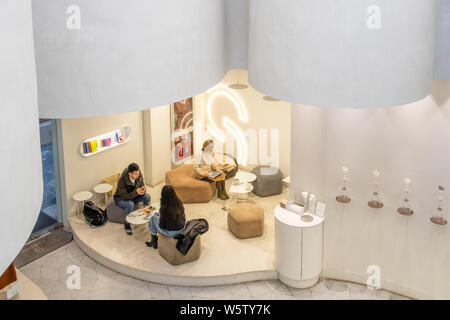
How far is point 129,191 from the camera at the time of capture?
9586mm

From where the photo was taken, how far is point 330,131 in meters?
7.40

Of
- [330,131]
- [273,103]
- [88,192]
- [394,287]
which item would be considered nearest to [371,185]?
[330,131]

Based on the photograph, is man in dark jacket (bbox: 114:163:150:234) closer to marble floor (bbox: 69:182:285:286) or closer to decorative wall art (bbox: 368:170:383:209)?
marble floor (bbox: 69:182:285:286)

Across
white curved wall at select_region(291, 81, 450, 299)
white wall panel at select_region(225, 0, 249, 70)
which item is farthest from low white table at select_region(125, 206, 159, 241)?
white wall panel at select_region(225, 0, 249, 70)

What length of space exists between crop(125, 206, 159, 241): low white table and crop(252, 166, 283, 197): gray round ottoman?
2412mm

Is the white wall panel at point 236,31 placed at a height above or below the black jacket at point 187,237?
above

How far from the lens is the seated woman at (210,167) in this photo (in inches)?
420

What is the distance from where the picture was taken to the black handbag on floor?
9742mm

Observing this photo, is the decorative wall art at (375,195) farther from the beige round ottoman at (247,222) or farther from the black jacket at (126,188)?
the black jacket at (126,188)

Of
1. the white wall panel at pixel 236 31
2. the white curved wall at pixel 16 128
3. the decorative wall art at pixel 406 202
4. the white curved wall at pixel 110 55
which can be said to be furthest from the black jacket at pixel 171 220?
the white curved wall at pixel 16 128

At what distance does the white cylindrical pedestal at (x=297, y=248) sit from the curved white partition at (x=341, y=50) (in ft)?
15.6

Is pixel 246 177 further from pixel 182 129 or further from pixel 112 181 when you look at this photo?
pixel 112 181

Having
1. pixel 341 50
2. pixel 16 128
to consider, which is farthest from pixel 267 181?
pixel 16 128

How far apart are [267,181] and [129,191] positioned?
285 centimetres
